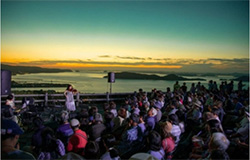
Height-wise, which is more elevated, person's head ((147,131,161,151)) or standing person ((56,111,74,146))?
person's head ((147,131,161,151))

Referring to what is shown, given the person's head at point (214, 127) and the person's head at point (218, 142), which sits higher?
the person's head at point (214, 127)

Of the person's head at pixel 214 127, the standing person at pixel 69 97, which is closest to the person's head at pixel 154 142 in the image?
the person's head at pixel 214 127

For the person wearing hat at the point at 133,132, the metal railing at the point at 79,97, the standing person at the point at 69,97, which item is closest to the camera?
the person wearing hat at the point at 133,132

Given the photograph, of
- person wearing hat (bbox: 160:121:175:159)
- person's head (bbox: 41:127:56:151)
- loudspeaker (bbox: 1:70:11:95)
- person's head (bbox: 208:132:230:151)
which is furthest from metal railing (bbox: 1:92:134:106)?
person's head (bbox: 208:132:230:151)

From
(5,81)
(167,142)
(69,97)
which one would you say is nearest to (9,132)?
(167,142)

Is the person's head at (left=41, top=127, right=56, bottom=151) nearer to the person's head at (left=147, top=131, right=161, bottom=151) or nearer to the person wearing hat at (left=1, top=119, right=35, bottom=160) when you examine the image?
the person wearing hat at (left=1, top=119, right=35, bottom=160)

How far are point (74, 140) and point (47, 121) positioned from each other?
16.7ft

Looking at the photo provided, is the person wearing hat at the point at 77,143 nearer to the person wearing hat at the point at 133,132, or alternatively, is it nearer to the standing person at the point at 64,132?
the standing person at the point at 64,132

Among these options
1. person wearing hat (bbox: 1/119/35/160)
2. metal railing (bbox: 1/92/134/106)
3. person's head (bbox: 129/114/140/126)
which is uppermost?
person wearing hat (bbox: 1/119/35/160)

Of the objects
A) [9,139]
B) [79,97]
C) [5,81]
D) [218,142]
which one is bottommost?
[79,97]

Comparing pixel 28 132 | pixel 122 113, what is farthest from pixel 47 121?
pixel 122 113

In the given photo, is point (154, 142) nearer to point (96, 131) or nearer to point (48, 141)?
point (96, 131)

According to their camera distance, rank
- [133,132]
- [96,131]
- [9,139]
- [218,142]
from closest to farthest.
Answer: [9,139]
[218,142]
[96,131]
[133,132]

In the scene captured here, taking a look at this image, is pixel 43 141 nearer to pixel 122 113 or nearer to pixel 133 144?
pixel 133 144
